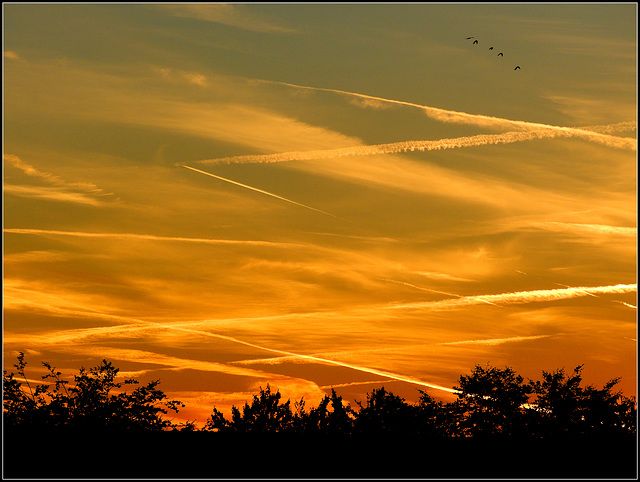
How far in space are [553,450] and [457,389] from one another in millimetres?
24673

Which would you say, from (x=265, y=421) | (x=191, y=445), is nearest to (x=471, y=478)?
(x=191, y=445)

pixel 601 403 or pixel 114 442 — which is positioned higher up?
pixel 601 403

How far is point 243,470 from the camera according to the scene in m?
26.6

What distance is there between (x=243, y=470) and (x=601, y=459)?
485 inches

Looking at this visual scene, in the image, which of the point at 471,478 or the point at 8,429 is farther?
the point at 8,429

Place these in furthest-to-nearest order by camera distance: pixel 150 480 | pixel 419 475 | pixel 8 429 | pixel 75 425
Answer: pixel 75 425 < pixel 8 429 < pixel 419 475 < pixel 150 480

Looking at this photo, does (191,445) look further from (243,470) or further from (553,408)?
(553,408)

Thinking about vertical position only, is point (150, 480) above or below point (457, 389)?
below

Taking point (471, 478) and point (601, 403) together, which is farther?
point (601, 403)

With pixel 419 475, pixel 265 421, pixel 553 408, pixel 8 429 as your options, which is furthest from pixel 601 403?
pixel 8 429

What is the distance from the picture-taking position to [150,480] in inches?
990

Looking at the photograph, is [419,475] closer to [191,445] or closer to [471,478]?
[471,478]

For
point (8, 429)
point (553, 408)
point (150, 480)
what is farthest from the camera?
point (553, 408)

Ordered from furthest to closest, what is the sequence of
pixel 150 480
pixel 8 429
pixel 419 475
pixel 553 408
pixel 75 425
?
pixel 553 408 < pixel 75 425 < pixel 8 429 < pixel 419 475 < pixel 150 480
